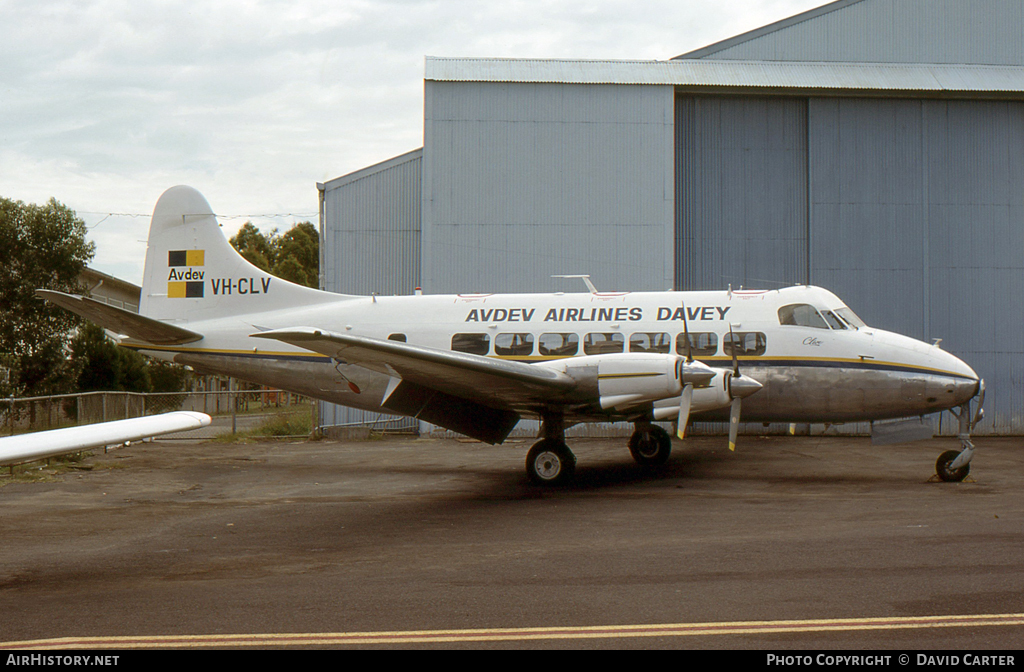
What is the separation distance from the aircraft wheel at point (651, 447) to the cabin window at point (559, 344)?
231 cm

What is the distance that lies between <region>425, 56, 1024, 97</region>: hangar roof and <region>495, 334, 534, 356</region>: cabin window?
1064 centimetres

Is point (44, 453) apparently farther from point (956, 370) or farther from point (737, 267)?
point (737, 267)

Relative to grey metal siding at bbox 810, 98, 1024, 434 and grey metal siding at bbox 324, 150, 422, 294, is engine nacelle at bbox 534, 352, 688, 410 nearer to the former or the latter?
grey metal siding at bbox 324, 150, 422, 294

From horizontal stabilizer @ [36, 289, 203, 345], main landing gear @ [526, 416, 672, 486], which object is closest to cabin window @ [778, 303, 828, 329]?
main landing gear @ [526, 416, 672, 486]

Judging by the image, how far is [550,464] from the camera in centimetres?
1349

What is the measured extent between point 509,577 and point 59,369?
31391 mm

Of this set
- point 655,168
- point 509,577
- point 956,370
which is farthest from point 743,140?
point 509,577

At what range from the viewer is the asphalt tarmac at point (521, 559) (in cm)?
573

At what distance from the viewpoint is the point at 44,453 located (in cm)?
554

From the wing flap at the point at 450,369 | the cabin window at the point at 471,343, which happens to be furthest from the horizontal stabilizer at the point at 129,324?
the cabin window at the point at 471,343

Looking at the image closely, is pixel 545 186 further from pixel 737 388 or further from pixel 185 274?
pixel 737 388

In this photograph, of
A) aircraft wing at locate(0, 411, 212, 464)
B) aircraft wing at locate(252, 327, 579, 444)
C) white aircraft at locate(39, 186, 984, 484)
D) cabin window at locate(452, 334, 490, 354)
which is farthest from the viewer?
cabin window at locate(452, 334, 490, 354)

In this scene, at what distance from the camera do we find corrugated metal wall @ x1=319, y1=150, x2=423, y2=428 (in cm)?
2397

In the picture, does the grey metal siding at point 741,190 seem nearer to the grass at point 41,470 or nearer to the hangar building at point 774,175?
the hangar building at point 774,175
